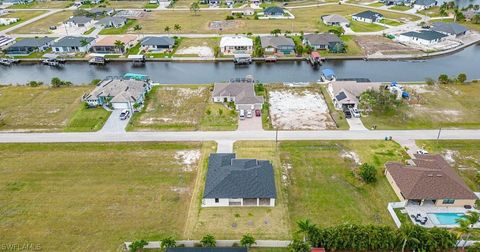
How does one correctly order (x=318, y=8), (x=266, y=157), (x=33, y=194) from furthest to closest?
(x=318, y=8) → (x=266, y=157) → (x=33, y=194)

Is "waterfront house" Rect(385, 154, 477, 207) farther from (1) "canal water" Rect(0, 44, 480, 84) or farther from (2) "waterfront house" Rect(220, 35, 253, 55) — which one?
(2) "waterfront house" Rect(220, 35, 253, 55)

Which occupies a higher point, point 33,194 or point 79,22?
point 79,22

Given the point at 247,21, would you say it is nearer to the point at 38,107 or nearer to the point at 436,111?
the point at 436,111

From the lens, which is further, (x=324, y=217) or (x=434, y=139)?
(x=434, y=139)

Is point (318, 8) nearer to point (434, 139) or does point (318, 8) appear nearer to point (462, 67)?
point (462, 67)

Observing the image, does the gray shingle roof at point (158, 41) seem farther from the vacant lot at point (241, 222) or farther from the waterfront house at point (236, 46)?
the vacant lot at point (241, 222)

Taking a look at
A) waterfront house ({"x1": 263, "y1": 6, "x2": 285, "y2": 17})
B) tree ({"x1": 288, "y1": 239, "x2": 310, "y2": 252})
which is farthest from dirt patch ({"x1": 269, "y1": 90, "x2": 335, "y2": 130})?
waterfront house ({"x1": 263, "y1": 6, "x2": 285, "y2": 17})

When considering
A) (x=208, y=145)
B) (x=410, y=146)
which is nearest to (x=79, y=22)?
(x=208, y=145)

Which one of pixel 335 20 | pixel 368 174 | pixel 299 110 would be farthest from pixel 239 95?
pixel 335 20
